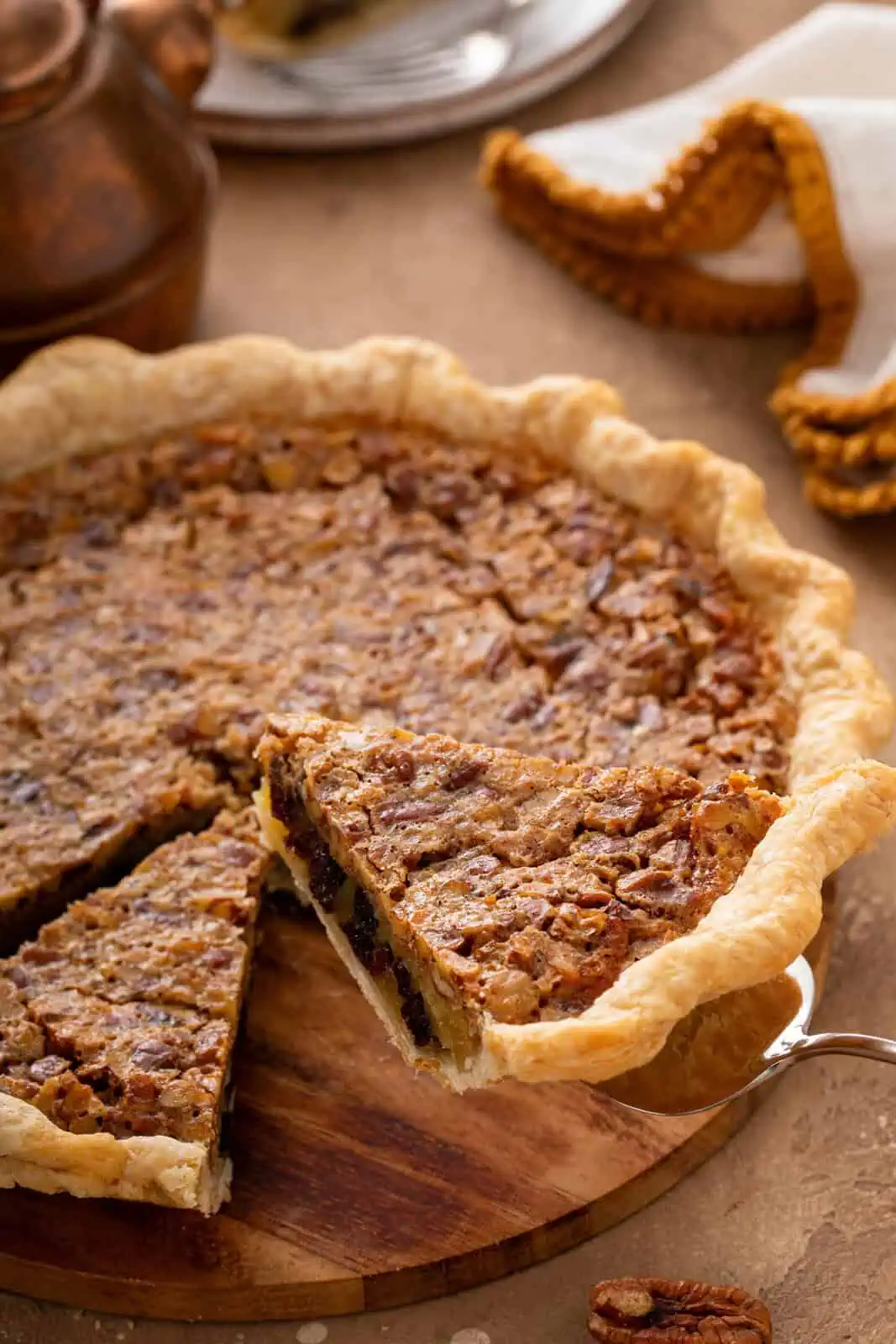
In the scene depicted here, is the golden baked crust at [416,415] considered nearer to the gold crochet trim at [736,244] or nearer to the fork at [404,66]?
the gold crochet trim at [736,244]

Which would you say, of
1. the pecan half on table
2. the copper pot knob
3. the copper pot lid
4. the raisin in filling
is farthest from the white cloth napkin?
the pecan half on table

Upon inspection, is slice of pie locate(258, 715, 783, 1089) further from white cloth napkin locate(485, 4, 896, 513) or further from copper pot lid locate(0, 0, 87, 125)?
copper pot lid locate(0, 0, 87, 125)

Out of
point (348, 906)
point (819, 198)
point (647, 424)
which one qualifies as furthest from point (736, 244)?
point (348, 906)

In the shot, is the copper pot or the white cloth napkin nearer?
the copper pot

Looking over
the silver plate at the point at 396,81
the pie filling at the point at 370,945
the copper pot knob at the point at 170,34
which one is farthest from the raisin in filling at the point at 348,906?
the silver plate at the point at 396,81

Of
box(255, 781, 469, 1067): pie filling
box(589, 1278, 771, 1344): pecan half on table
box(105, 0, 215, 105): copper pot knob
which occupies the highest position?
box(105, 0, 215, 105): copper pot knob

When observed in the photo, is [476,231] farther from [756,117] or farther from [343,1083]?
[343,1083]
